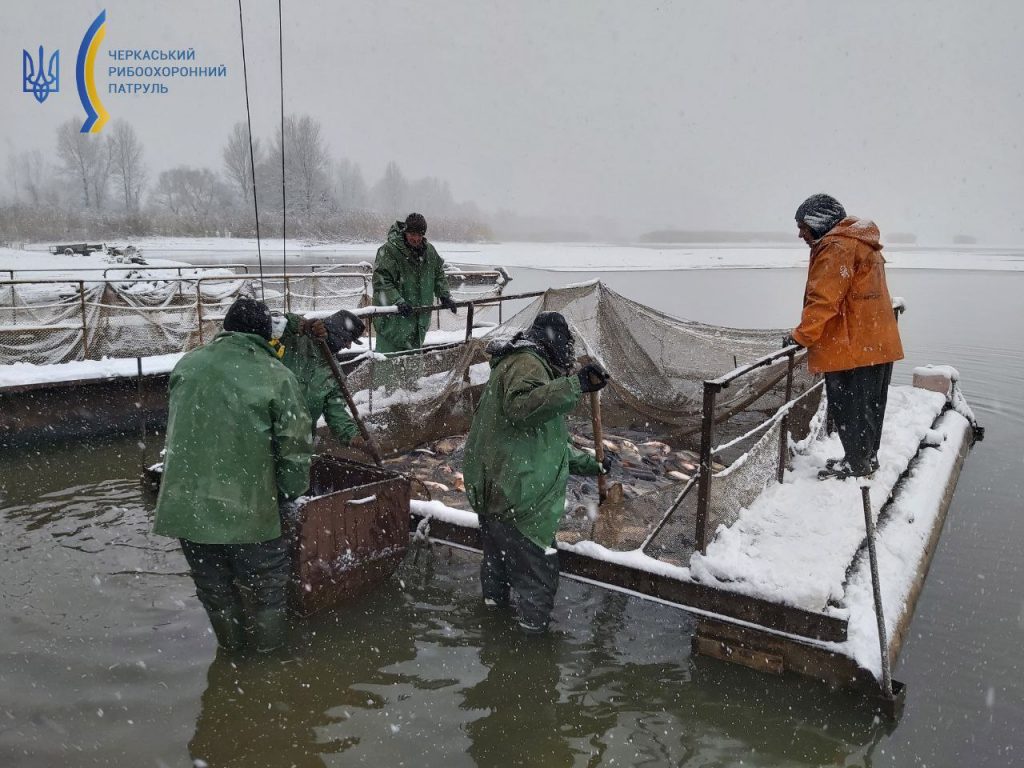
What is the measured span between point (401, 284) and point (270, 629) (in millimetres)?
4163

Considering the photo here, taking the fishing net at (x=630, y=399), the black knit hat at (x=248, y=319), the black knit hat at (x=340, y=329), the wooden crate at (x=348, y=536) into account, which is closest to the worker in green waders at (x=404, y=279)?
the fishing net at (x=630, y=399)

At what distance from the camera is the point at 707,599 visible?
13.1 feet

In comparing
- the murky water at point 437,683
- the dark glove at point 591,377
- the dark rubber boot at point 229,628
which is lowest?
the murky water at point 437,683

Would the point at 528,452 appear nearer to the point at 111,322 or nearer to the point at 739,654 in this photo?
the point at 739,654

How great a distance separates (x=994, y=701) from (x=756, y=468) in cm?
177

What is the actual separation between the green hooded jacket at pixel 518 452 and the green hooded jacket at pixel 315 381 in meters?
1.12

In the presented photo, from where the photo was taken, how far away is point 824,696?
383cm

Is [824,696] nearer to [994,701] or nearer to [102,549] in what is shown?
[994,701]

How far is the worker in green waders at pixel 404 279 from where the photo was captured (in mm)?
7207

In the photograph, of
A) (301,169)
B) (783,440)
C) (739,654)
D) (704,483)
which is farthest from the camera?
(301,169)

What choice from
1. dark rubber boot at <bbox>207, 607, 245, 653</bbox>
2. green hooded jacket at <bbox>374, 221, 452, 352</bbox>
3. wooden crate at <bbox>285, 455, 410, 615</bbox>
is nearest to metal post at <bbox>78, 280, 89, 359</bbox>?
green hooded jacket at <bbox>374, 221, 452, 352</bbox>

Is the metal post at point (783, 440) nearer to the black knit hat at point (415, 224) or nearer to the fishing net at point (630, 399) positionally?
the fishing net at point (630, 399)

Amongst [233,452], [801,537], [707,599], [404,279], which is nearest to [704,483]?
[707,599]

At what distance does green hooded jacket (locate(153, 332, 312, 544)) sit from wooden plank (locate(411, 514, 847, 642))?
5.48 ft
